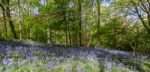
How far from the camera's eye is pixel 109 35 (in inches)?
1143

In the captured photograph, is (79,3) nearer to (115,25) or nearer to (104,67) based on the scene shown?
(115,25)

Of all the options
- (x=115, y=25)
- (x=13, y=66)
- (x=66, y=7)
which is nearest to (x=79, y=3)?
(x=66, y=7)

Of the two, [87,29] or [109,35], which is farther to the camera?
[87,29]

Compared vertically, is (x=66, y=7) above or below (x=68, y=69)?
above

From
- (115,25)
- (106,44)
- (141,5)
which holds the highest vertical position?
(141,5)

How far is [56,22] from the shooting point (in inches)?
894

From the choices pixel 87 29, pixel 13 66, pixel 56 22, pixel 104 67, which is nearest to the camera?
pixel 13 66

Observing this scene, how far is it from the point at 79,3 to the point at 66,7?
8.36 ft

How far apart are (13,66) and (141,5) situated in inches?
1004

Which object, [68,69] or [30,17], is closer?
[68,69]

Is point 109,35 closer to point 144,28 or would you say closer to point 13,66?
point 144,28

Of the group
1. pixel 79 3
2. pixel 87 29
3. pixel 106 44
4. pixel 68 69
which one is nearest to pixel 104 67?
pixel 68 69

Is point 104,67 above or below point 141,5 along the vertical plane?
below

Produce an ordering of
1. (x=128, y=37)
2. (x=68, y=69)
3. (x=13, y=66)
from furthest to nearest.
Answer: (x=128, y=37), (x=68, y=69), (x=13, y=66)
